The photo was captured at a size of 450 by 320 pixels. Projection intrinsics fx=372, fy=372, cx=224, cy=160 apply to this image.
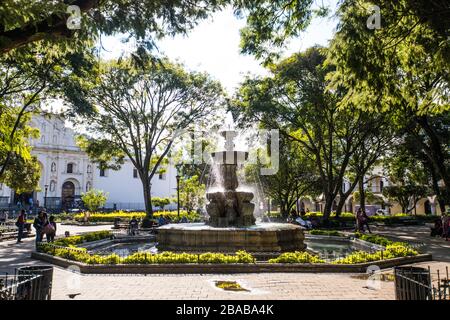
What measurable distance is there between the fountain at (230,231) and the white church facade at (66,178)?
4153 cm

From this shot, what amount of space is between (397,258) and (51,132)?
57694mm

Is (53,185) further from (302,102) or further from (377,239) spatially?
(377,239)

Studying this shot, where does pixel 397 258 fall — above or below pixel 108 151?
below

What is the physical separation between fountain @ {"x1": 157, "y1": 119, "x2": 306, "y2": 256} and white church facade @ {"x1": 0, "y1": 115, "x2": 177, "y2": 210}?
136 ft

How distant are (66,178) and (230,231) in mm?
51415

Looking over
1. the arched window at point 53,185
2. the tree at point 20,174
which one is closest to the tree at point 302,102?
the tree at point 20,174

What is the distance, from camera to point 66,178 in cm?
5738

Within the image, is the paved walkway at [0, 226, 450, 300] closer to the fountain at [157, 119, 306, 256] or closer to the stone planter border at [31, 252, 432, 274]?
the stone planter border at [31, 252, 432, 274]

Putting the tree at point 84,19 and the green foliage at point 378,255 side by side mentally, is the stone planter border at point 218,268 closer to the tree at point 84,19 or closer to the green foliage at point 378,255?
the green foliage at point 378,255

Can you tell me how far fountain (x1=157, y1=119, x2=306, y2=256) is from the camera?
12219 millimetres

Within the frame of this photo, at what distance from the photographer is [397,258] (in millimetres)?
10438

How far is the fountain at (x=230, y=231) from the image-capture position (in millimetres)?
12219

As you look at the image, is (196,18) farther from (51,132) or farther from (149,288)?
(51,132)
